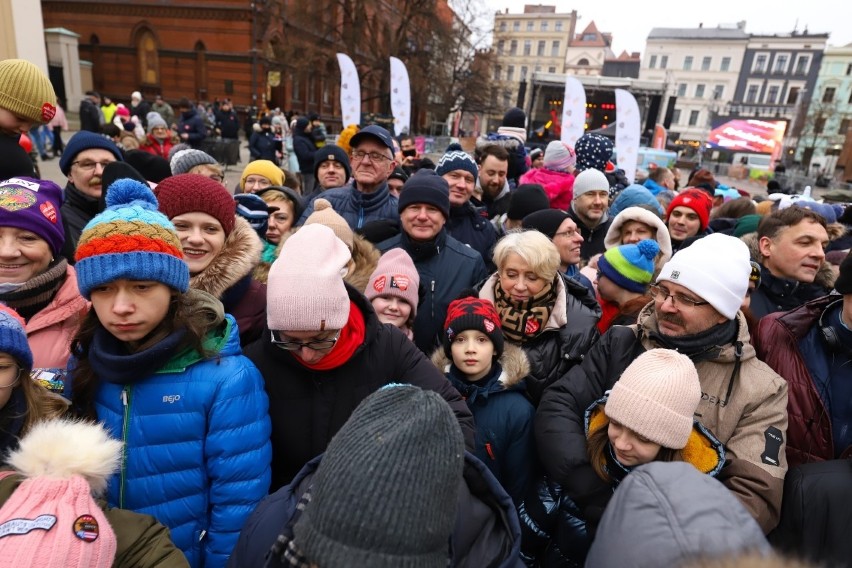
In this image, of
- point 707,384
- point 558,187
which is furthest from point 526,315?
point 558,187

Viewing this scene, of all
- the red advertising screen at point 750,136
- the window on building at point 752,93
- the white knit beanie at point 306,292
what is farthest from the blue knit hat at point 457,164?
the window on building at point 752,93

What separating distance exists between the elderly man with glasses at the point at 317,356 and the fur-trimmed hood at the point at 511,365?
40 cm

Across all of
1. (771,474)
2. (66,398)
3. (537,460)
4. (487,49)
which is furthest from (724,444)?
(487,49)

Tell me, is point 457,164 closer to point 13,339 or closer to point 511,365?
point 511,365

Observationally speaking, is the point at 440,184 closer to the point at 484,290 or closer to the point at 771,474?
the point at 484,290

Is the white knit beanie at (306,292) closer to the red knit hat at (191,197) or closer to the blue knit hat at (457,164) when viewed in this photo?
the red knit hat at (191,197)

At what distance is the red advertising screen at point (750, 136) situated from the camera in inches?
1373

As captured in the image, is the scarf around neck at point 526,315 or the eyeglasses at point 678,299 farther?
the scarf around neck at point 526,315

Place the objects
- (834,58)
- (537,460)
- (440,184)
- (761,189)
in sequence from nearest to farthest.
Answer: (537,460) → (440,184) → (761,189) → (834,58)

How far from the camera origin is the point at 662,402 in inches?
63.9

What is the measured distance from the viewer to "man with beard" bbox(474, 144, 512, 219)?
16.6 ft

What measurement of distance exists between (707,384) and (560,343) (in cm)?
77

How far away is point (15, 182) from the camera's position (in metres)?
1.99

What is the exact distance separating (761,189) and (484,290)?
92.7 feet
